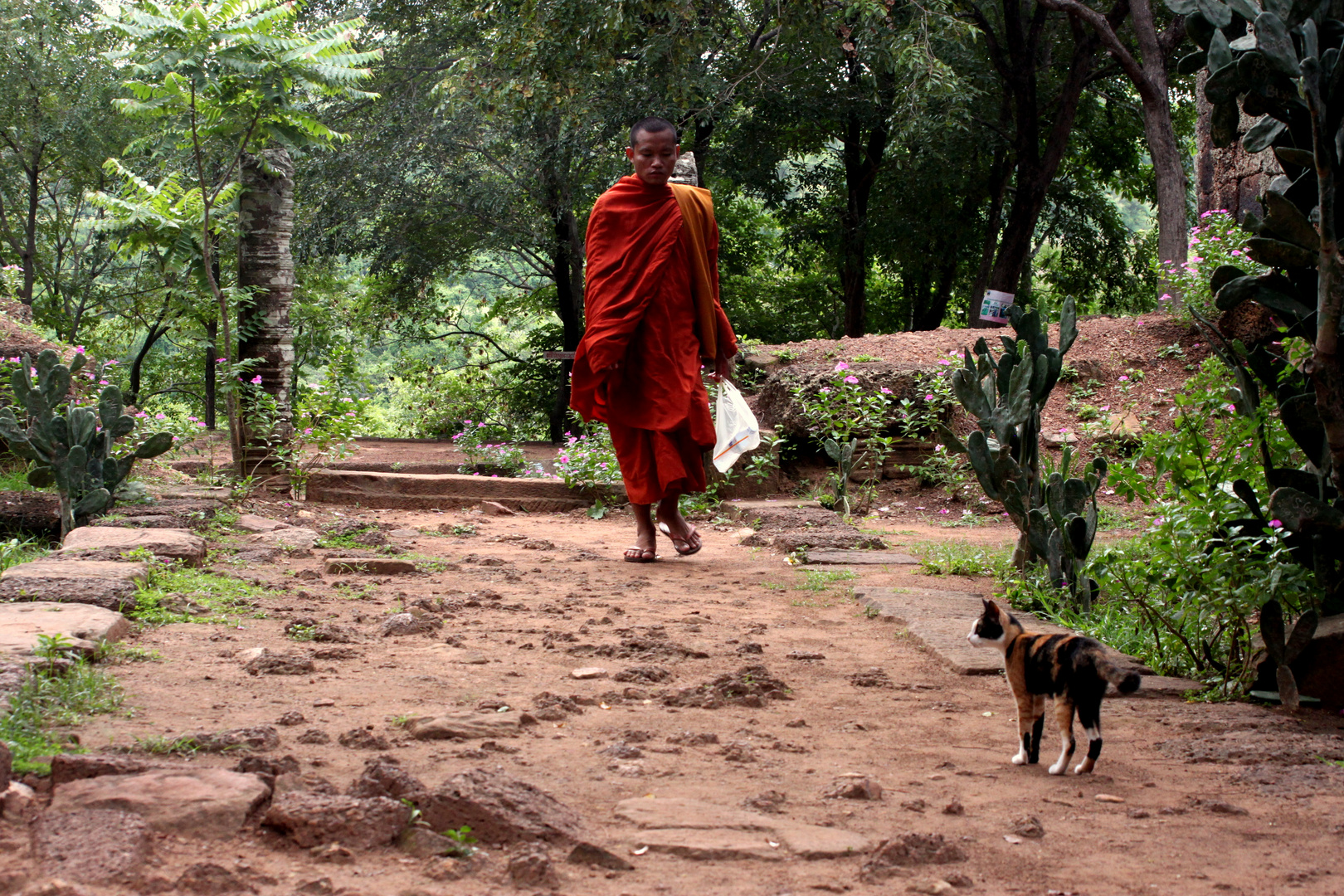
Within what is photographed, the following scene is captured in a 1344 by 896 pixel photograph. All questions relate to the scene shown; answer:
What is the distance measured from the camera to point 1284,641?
10.1 ft

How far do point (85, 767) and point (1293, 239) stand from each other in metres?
3.00

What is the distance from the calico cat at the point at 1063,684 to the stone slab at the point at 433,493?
231 inches

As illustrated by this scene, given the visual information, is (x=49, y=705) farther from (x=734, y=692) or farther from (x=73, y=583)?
(x=734, y=692)

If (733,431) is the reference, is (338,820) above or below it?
below

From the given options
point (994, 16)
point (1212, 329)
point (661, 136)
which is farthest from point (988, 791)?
point (994, 16)

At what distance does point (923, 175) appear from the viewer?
16.0m

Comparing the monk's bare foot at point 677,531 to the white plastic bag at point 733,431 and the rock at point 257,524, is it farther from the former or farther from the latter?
the rock at point 257,524

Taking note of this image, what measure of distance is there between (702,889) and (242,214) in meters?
7.54

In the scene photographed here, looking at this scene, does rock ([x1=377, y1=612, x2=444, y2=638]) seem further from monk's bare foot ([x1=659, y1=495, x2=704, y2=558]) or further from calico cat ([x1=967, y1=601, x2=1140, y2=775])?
monk's bare foot ([x1=659, y1=495, x2=704, y2=558])

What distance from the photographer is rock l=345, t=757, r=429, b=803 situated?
6.94 ft

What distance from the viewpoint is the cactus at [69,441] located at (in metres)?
5.55

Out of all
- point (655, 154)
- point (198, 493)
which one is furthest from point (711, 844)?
point (198, 493)

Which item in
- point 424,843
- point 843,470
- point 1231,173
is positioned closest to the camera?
point 424,843

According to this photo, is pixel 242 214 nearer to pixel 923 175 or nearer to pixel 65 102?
pixel 65 102
